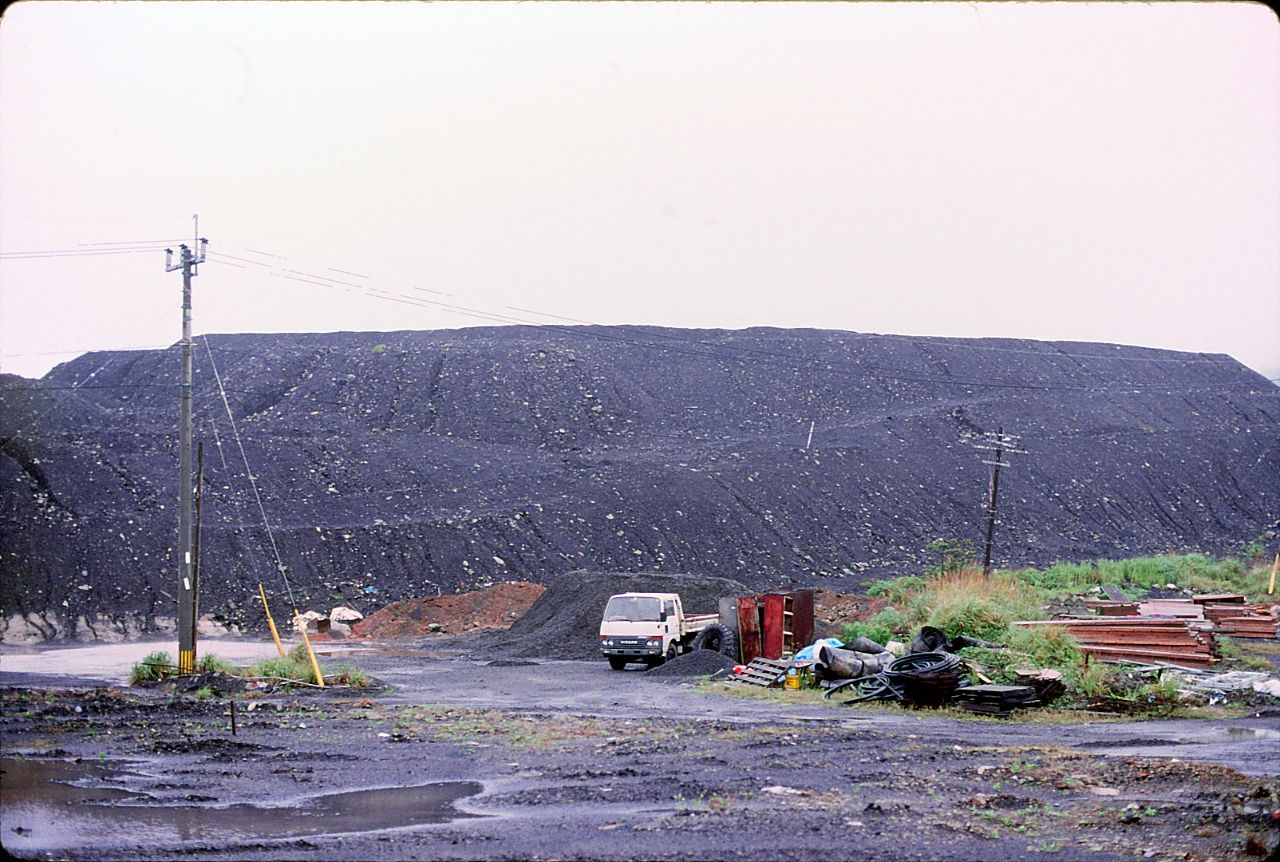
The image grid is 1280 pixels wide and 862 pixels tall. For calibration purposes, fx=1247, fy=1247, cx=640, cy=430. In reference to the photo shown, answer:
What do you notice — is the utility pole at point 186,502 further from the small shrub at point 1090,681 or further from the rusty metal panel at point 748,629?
the small shrub at point 1090,681

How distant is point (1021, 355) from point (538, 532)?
63022 millimetres

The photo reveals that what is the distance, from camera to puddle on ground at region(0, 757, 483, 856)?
31.8ft

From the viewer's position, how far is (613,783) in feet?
39.7

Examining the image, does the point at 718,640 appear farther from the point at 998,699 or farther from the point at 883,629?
the point at 998,699

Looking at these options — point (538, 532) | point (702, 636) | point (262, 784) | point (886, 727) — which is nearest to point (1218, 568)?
point (538, 532)

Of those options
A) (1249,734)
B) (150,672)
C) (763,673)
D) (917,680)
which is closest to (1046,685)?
(917,680)

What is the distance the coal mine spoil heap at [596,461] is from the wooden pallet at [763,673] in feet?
70.0

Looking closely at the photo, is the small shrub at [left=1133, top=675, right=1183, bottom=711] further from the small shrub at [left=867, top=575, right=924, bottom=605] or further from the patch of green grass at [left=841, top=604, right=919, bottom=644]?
the small shrub at [left=867, top=575, right=924, bottom=605]

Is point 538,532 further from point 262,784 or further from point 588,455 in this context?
point 262,784

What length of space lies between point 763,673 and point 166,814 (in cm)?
1477

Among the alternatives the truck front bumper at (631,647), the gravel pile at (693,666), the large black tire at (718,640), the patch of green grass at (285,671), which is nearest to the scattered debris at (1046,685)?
the gravel pile at (693,666)

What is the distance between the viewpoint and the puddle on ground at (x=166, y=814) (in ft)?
31.8

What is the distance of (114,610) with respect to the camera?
38.9 metres

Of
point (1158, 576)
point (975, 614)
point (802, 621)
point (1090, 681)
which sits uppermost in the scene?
point (975, 614)
